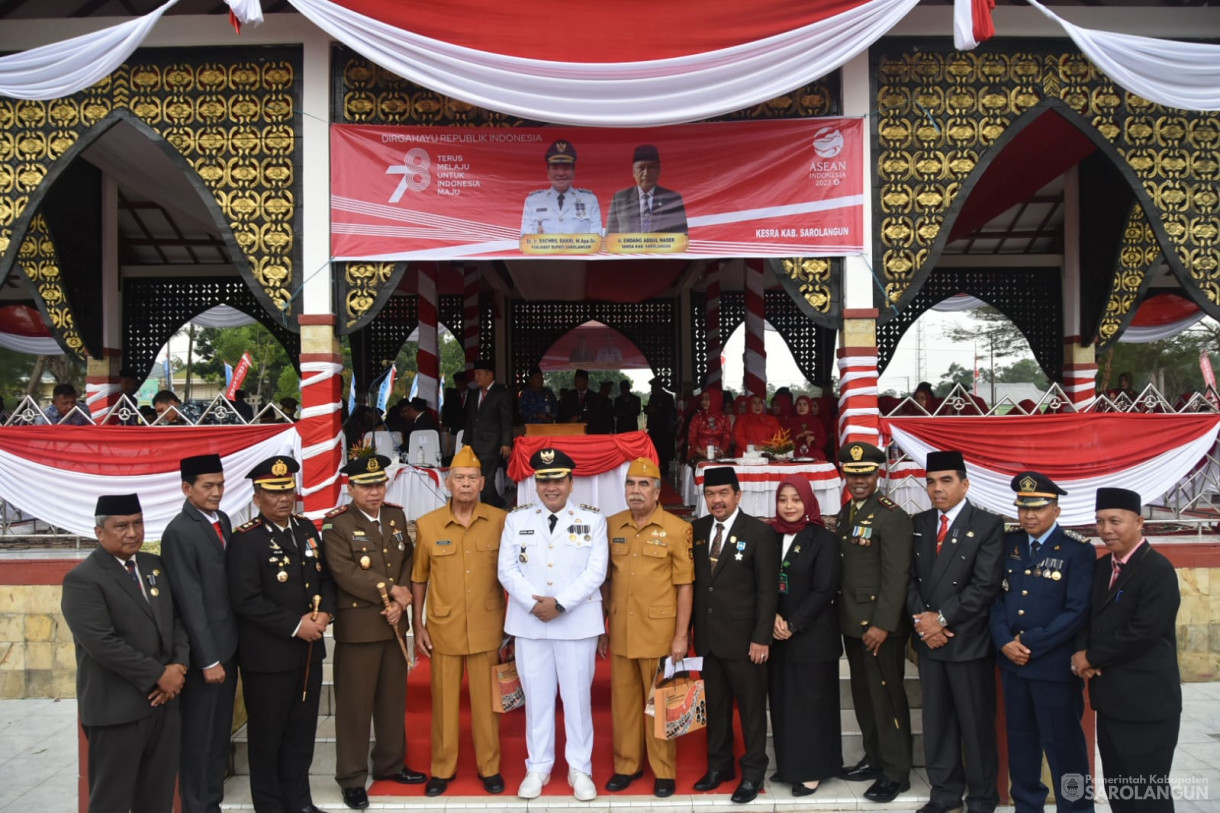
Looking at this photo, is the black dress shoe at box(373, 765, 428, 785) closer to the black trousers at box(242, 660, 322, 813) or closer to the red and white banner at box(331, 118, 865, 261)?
the black trousers at box(242, 660, 322, 813)

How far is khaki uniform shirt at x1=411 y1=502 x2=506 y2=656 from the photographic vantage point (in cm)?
404

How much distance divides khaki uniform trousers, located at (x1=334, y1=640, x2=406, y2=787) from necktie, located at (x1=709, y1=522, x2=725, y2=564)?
1.53 metres

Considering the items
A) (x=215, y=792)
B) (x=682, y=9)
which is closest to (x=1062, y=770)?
(x=215, y=792)

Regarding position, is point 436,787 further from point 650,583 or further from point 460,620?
point 650,583

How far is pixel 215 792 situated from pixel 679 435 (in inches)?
318

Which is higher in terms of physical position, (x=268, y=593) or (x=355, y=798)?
(x=268, y=593)

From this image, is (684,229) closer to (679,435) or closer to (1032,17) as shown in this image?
(1032,17)

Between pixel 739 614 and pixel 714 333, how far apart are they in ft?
25.9

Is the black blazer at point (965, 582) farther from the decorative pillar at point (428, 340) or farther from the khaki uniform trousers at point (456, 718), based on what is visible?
the decorative pillar at point (428, 340)

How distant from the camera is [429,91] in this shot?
622 cm

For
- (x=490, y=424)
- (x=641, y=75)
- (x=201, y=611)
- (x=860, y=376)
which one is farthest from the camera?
(x=490, y=424)

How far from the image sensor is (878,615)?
12.8ft

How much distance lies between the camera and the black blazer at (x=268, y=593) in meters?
3.64

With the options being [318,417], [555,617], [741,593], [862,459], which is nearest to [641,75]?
[862,459]
